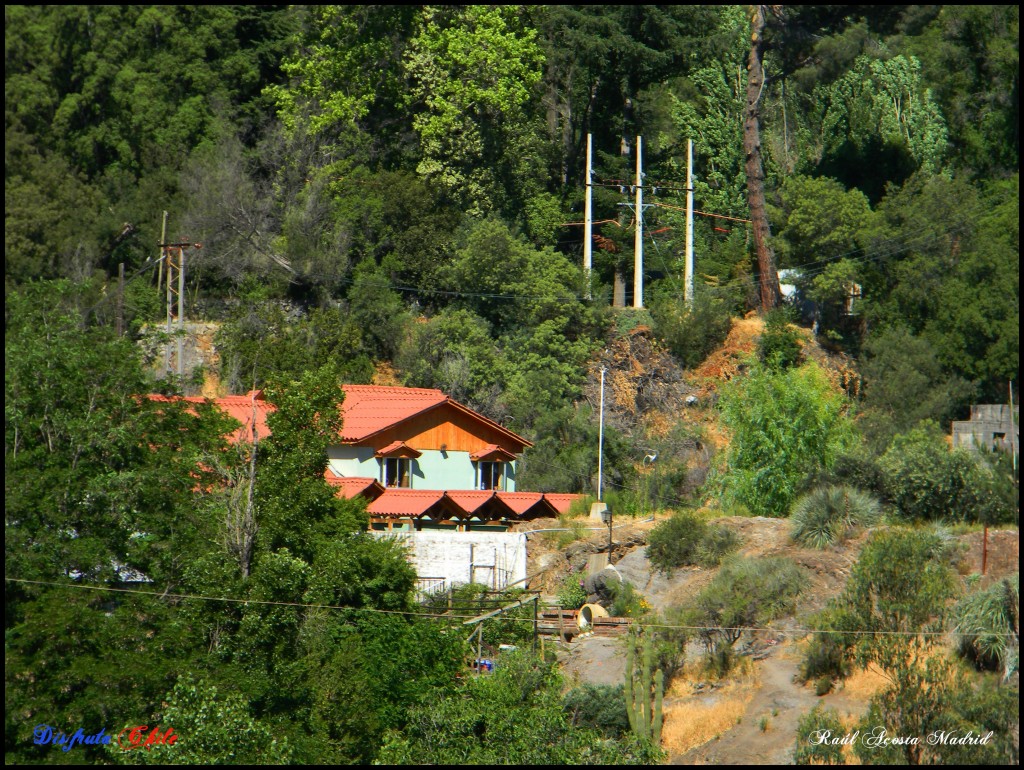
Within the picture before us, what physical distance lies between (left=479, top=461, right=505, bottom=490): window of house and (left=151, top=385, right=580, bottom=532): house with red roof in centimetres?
3

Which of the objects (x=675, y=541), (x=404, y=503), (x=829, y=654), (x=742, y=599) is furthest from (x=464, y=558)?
(x=829, y=654)

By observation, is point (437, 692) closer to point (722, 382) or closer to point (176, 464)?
point (176, 464)

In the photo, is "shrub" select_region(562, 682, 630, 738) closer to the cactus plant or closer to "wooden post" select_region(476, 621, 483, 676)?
the cactus plant

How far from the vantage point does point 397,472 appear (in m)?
37.7

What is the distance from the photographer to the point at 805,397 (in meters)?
37.6

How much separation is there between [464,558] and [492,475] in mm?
8846

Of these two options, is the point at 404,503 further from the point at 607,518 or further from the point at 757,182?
the point at 757,182

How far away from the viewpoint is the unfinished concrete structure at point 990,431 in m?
26.2

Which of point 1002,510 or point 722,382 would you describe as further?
point 722,382

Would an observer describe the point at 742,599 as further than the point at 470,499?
No

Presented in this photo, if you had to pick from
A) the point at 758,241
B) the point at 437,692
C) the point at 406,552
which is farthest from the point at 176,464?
the point at 758,241

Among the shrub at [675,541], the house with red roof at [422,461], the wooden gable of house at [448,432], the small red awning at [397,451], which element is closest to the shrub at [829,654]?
the shrub at [675,541]

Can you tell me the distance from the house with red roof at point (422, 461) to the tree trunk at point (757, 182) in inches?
484

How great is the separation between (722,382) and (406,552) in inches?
813
